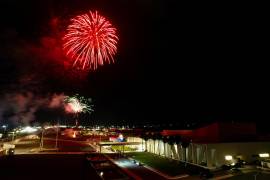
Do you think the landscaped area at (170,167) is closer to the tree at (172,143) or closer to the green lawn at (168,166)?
the green lawn at (168,166)

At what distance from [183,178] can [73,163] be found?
20518 millimetres

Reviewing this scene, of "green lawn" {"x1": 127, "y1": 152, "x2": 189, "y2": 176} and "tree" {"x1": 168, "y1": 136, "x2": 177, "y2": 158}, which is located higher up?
"tree" {"x1": 168, "y1": 136, "x2": 177, "y2": 158}

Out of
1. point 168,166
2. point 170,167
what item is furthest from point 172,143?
point 170,167

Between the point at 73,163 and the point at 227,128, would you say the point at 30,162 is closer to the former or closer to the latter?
the point at 73,163

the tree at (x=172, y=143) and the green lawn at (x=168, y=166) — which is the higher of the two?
the tree at (x=172, y=143)

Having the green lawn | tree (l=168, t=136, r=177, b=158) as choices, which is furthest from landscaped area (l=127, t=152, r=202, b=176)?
tree (l=168, t=136, r=177, b=158)

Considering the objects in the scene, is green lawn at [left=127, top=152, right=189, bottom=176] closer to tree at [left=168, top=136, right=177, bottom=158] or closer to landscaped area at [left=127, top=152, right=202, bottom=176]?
landscaped area at [left=127, top=152, right=202, bottom=176]

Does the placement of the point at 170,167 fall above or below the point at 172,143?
below

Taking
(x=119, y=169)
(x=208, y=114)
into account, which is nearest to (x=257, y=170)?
(x=119, y=169)

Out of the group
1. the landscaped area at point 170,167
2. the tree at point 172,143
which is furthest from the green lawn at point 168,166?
the tree at point 172,143

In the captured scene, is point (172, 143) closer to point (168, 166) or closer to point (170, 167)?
point (168, 166)

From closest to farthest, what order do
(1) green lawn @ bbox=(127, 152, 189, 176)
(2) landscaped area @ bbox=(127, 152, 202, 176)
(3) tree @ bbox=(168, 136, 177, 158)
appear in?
(2) landscaped area @ bbox=(127, 152, 202, 176), (1) green lawn @ bbox=(127, 152, 189, 176), (3) tree @ bbox=(168, 136, 177, 158)

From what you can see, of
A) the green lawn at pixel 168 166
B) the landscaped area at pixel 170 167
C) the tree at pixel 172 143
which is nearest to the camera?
the landscaped area at pixel 170 167

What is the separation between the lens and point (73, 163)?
47.1 meters
